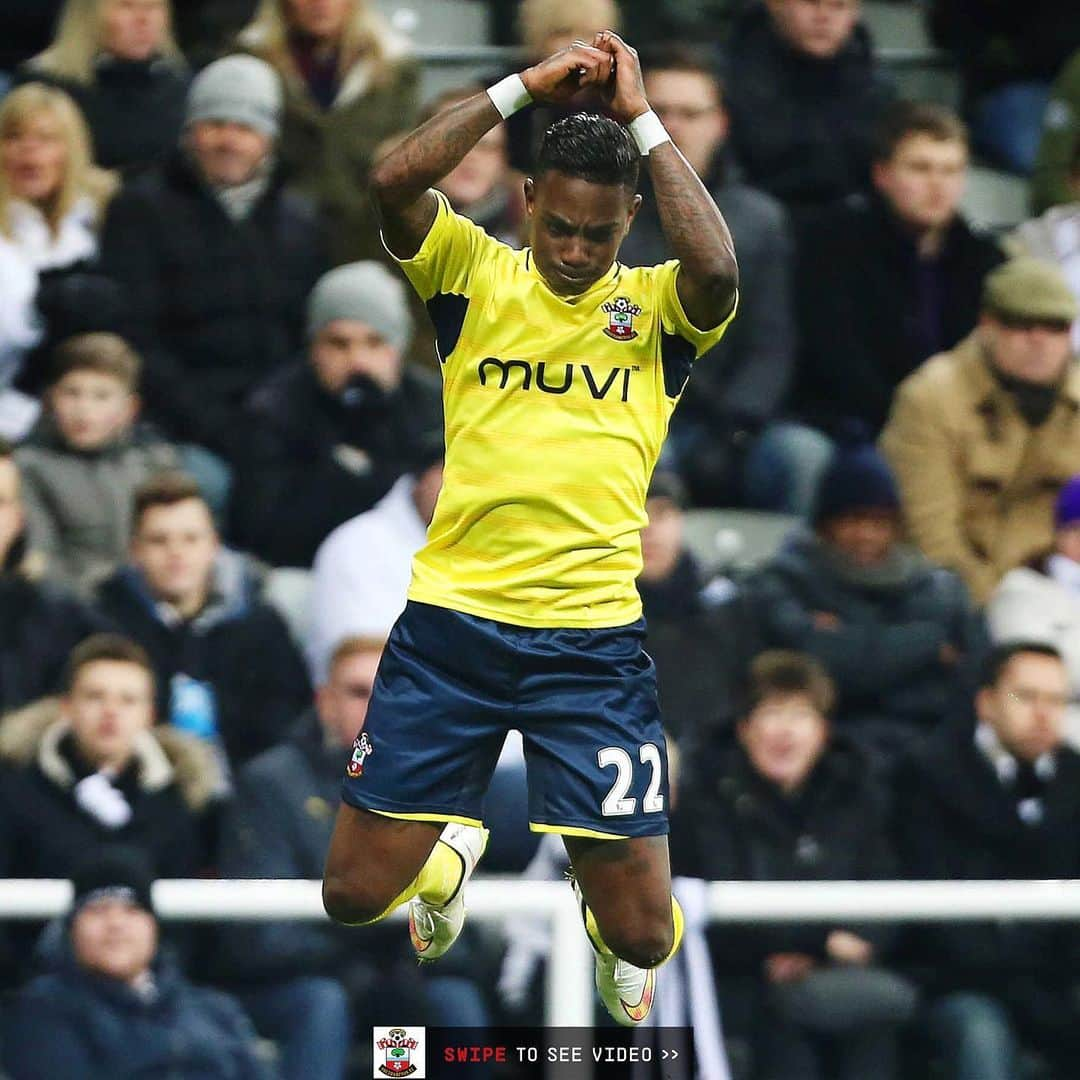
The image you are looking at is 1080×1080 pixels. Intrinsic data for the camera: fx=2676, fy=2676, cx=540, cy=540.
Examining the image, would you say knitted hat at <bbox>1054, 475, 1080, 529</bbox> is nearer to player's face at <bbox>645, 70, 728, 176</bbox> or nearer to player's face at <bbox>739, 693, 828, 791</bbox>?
player's face at <bbox>739, 693, 828, 791</bbox>

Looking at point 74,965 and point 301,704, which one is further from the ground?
point 301,704

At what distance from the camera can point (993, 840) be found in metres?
7.97

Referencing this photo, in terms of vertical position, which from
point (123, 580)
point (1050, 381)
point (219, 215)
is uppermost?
point (219, 215)

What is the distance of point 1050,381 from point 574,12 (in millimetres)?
2017

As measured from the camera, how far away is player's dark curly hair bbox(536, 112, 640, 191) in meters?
5.57

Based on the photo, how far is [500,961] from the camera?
7.74m

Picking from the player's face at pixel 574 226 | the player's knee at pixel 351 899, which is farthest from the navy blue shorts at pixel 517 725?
the player's face at pixel 574 226

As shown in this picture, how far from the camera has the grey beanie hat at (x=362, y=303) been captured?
8461 mm

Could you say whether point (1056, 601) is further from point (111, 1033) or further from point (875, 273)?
point (111, 1033)

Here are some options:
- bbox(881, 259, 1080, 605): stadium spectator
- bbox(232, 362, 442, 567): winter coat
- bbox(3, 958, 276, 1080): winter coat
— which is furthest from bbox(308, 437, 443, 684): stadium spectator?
bbox(881, 259, 1080, 605): stadium spectator

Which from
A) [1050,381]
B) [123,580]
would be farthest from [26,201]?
[1050,381]

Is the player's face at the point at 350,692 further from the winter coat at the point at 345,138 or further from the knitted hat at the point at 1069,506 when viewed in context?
the knitted hat at the point at 1069,506

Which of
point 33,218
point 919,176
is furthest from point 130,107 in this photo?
point 919,176

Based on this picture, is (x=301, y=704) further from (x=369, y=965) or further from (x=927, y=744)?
(x=927, y=744)
